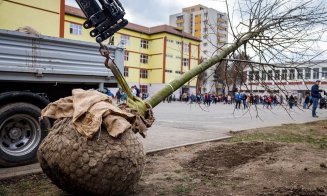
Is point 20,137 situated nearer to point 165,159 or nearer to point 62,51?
point 62,51

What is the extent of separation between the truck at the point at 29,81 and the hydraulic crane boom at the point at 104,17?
720 millimetres

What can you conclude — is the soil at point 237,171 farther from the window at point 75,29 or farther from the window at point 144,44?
the window at point 144,44

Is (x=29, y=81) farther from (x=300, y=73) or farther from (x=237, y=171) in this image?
(x=300, y=73)

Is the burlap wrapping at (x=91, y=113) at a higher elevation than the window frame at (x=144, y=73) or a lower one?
lower

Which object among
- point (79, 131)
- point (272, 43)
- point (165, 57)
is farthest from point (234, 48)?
point (165, 57)

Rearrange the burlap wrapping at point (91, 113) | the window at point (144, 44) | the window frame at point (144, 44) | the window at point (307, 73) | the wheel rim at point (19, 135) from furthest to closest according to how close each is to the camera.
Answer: the window at point (144, 44)
the window frame at point (144, 44)
the window at point (307, 73)
the wheel rim at point (19, 135)
the burlap wrapping at point (91, 113)

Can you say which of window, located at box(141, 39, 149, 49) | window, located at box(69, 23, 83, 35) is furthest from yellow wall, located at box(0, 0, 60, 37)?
window, located at box(141, 39, 149, 49)

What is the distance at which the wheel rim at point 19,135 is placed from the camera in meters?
4.94

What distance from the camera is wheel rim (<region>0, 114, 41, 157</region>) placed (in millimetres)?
4941

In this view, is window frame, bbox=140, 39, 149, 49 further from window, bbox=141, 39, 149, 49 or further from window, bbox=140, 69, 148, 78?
window, bbox=140, 69, 148, 78

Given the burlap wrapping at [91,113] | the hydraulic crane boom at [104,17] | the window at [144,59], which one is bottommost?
the burlap wrapping at [91,113]

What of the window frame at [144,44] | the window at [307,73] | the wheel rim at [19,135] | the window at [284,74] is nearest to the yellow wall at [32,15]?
the wheel rim at [19,135]

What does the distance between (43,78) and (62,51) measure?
0.59 metres

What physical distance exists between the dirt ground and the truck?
3.32 feet
